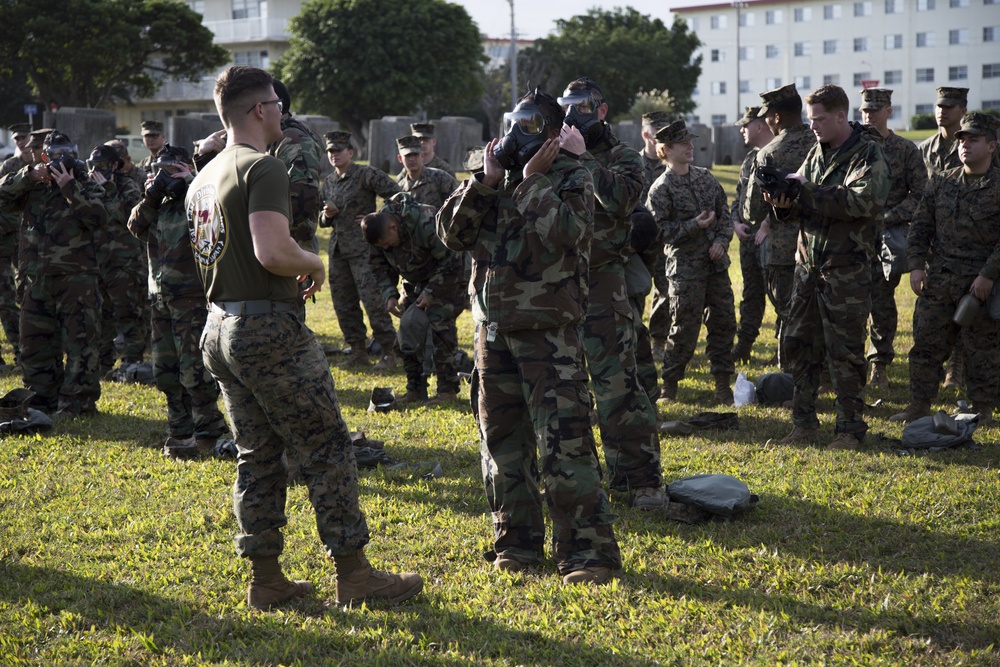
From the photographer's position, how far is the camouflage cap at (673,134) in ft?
27.5

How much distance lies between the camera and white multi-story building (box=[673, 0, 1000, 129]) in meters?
75.6

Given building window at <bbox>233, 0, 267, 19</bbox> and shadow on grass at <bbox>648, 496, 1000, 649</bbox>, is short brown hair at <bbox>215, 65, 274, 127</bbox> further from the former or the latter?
building window at <bbox>233, 0, 267, 19</bbox>

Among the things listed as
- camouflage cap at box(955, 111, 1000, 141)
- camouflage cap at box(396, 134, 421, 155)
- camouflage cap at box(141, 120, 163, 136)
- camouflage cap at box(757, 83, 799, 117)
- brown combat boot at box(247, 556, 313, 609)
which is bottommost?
brown combat boot at box(247, 556, 313, 609)

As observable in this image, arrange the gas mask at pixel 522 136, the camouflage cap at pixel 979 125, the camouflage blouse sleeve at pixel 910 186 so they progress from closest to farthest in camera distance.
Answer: the gas mask at pixel 522 136 < the camouflage cap at pixel 979 125 < the camouflage blouse sleeve at pixel 910 186

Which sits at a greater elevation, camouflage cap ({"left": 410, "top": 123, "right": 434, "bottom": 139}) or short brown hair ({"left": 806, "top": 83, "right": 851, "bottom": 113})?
camouflage cap ({"left": 410, "top": 123, "right": 434, "bottom": 139})

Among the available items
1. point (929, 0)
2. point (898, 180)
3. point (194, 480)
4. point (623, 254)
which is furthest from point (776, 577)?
point (929, 0)

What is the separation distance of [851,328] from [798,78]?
3223 inches

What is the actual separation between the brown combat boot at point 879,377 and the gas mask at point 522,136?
18.8 ft

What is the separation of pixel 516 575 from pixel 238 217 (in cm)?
224

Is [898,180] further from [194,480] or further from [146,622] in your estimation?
[146,622]

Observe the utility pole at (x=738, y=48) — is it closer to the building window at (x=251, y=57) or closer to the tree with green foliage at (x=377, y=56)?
the building window at (x=251, y=57)

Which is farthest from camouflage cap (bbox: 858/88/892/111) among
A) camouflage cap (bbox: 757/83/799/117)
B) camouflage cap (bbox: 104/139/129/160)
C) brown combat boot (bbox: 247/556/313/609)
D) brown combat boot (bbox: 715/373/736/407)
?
camouflage cap (bbox: 104/139/129/160)

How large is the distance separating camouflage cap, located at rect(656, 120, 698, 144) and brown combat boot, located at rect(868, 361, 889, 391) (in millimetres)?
2828

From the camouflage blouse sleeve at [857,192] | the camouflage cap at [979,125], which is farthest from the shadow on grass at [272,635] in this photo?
the camouflage cap at [979,125]
